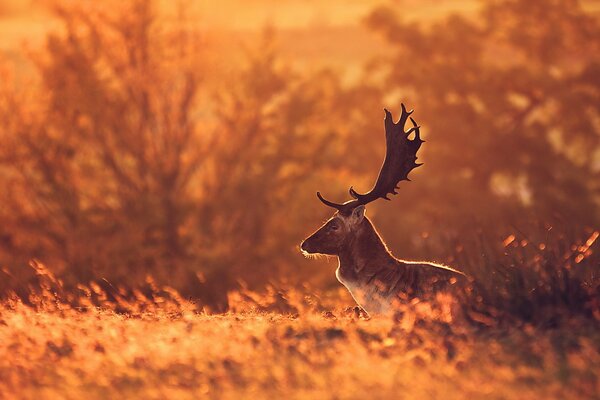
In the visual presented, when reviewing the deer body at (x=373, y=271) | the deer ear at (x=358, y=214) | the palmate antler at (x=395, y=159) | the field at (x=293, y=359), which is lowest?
the field at (x=293, y=359)

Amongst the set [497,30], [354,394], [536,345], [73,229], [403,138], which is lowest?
[354,394]

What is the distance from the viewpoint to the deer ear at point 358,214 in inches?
427

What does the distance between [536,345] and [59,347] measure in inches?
152

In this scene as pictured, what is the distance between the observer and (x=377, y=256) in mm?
10781

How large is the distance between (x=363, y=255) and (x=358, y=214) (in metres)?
0.42

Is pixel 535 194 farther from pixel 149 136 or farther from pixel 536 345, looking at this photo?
pixel 536 345

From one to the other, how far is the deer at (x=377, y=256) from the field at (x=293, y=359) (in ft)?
2.69

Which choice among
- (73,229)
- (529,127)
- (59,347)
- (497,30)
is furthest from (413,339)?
(497,30)

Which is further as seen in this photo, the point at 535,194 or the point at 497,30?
the point at 497,30

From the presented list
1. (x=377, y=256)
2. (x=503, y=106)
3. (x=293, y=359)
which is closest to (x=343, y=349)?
(x=293, y=359)

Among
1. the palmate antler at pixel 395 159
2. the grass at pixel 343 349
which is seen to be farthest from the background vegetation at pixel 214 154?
the grass at pixel 343 349

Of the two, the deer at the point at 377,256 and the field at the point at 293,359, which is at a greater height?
the deer at the point at 377,256

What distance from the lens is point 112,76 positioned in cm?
3441

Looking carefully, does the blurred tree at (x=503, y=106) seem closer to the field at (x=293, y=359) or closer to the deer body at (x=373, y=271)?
the deer body at (x=373, y=271)
